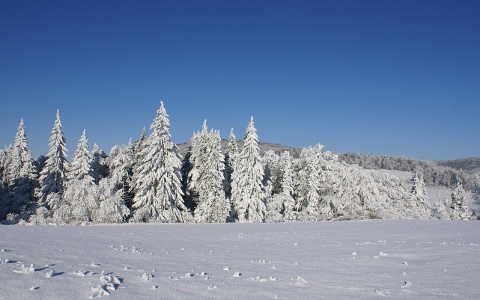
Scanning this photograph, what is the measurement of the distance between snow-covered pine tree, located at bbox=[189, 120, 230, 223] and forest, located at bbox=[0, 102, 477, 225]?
130 millimetres

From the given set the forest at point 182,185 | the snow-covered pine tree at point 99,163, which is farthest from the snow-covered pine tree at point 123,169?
the snow-covered pine tree at point 99,163

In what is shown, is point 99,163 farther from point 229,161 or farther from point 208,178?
point 229,161

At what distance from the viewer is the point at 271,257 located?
500 inches

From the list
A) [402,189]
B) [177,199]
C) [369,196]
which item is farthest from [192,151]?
[402,189]

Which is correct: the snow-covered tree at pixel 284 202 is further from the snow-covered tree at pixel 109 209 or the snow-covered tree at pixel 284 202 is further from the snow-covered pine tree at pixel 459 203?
the snow-covered pine tree at pixel 459 203

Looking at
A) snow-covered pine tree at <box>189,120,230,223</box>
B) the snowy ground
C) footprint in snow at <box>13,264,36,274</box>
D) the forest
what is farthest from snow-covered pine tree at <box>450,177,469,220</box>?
footprint in snow at <box>13,264,36,274</box>

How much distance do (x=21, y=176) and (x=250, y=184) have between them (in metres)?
30.5

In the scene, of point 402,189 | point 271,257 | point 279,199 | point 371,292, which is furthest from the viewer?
point 402,189

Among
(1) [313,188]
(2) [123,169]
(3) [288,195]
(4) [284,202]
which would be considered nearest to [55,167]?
(2) [123,169]

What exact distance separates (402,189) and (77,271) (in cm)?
6264

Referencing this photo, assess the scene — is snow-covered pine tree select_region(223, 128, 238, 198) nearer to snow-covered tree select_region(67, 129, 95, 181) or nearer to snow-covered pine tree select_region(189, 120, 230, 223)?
snow-covered pine tree select_region(189, 120, 230, 223)

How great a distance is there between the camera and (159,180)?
42406 mm

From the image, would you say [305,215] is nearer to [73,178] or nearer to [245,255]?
[73,178]

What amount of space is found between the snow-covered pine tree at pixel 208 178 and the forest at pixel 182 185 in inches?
5.1
